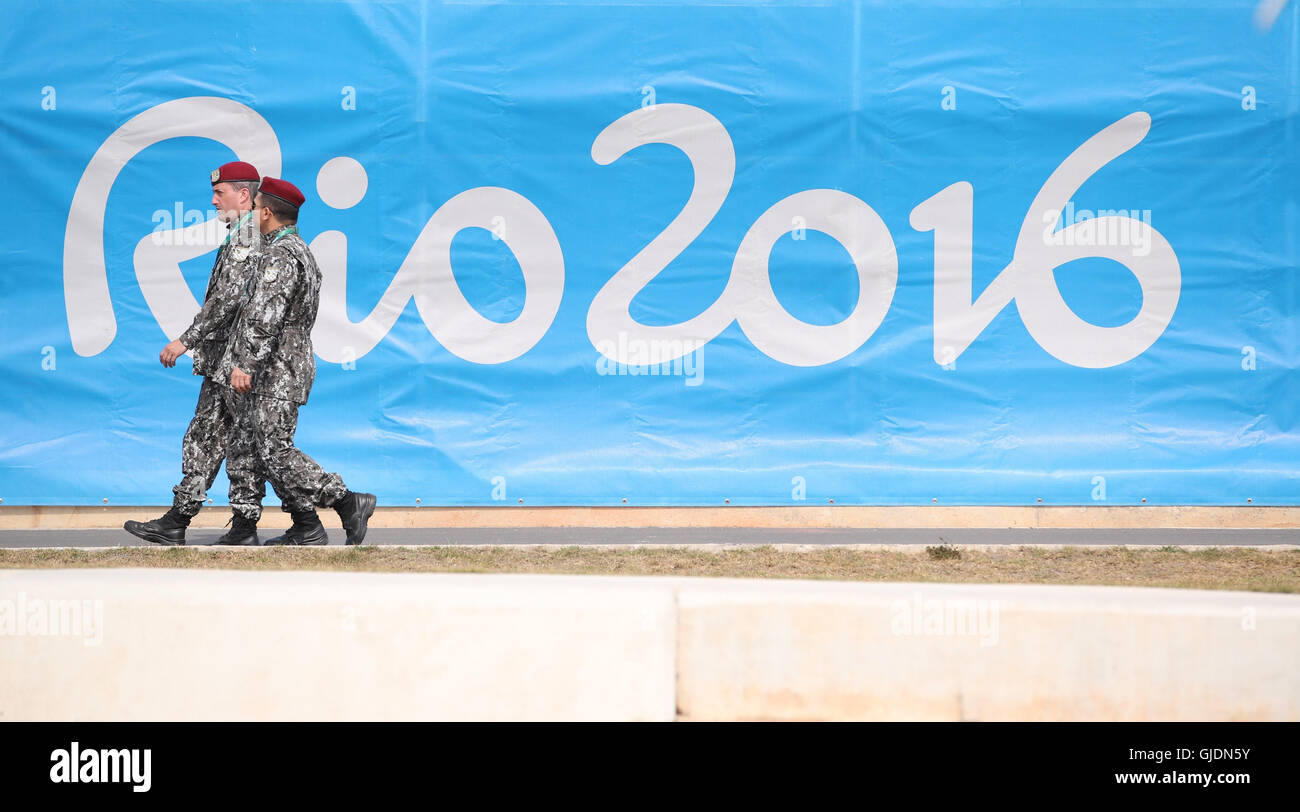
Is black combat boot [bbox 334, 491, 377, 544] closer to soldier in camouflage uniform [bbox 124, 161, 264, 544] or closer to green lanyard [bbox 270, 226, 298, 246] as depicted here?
soldier in camouflage uniform [bbox 124, 161, 264, 544]

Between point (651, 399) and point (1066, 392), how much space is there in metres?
2.43

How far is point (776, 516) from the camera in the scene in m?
7.38

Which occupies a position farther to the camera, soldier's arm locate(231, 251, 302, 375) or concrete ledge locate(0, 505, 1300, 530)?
concrete ledge locate(0, 505, 1300, 530)

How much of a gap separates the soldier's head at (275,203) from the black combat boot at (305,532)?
1.39 meters

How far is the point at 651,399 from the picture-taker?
7.45 m

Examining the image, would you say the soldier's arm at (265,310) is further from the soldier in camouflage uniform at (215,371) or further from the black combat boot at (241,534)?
the black combat boot at (241,534)

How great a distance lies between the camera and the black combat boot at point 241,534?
616cm

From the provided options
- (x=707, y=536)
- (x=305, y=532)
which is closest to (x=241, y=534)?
(x=305, y=532)

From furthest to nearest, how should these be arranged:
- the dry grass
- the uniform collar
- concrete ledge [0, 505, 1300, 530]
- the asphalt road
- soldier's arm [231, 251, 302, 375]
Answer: concrete ledge [0, 505, 1300, 530], the asphalt road, the uniform collar, soldier's arm [231, 251, 302, 375], the dry grass

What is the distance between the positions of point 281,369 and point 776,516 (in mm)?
2923

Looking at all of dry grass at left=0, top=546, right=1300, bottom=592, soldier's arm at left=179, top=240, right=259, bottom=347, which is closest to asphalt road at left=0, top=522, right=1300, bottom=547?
dry grass at left=0, top=546, right=1300, bottom=592

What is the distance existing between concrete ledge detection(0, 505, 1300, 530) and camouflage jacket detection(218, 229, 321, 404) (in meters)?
1.50

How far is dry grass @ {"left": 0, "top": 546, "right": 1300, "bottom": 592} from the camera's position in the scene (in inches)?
215

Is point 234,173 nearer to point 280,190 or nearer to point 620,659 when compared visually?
point 280,190
